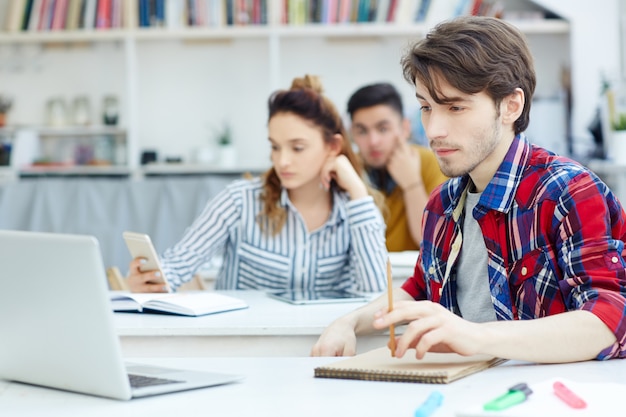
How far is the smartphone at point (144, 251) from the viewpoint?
2229 millimetres

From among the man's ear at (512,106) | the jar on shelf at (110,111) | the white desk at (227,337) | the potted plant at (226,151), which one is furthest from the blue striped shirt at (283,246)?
the jar on shelf at (110,111)

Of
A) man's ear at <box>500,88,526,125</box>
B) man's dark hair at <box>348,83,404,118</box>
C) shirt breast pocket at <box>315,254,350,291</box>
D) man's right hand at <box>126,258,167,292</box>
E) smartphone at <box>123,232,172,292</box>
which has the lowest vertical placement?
shirt breast pocket at <box>315,254,350,291</box>

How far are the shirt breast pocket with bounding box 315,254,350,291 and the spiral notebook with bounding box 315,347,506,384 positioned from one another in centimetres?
123

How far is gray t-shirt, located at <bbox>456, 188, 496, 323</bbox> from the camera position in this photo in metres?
1.67

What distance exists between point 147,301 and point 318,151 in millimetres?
799

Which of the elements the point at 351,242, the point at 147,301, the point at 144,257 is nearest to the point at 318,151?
the point at 351,242

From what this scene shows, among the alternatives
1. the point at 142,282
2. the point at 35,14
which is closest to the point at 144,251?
the point at 142,282

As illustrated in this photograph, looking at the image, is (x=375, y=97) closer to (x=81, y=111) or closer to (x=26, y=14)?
(x=81, y=111)

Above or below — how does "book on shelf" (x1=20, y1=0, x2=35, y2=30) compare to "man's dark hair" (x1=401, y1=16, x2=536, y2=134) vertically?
above

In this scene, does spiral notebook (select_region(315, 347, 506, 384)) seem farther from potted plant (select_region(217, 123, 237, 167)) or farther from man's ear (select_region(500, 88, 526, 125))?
potted plant (select_region(217, 123, 237, 167))

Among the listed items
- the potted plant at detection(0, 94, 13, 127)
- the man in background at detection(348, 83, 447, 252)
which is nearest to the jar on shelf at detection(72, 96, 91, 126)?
the potted plant at detection(0, 94, 13, 127)

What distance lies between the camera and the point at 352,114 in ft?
11.8

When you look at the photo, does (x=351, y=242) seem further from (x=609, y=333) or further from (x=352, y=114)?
(x=609, y=333)

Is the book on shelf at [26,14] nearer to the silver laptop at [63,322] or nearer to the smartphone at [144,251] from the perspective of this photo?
the smartphone at [144,251]
